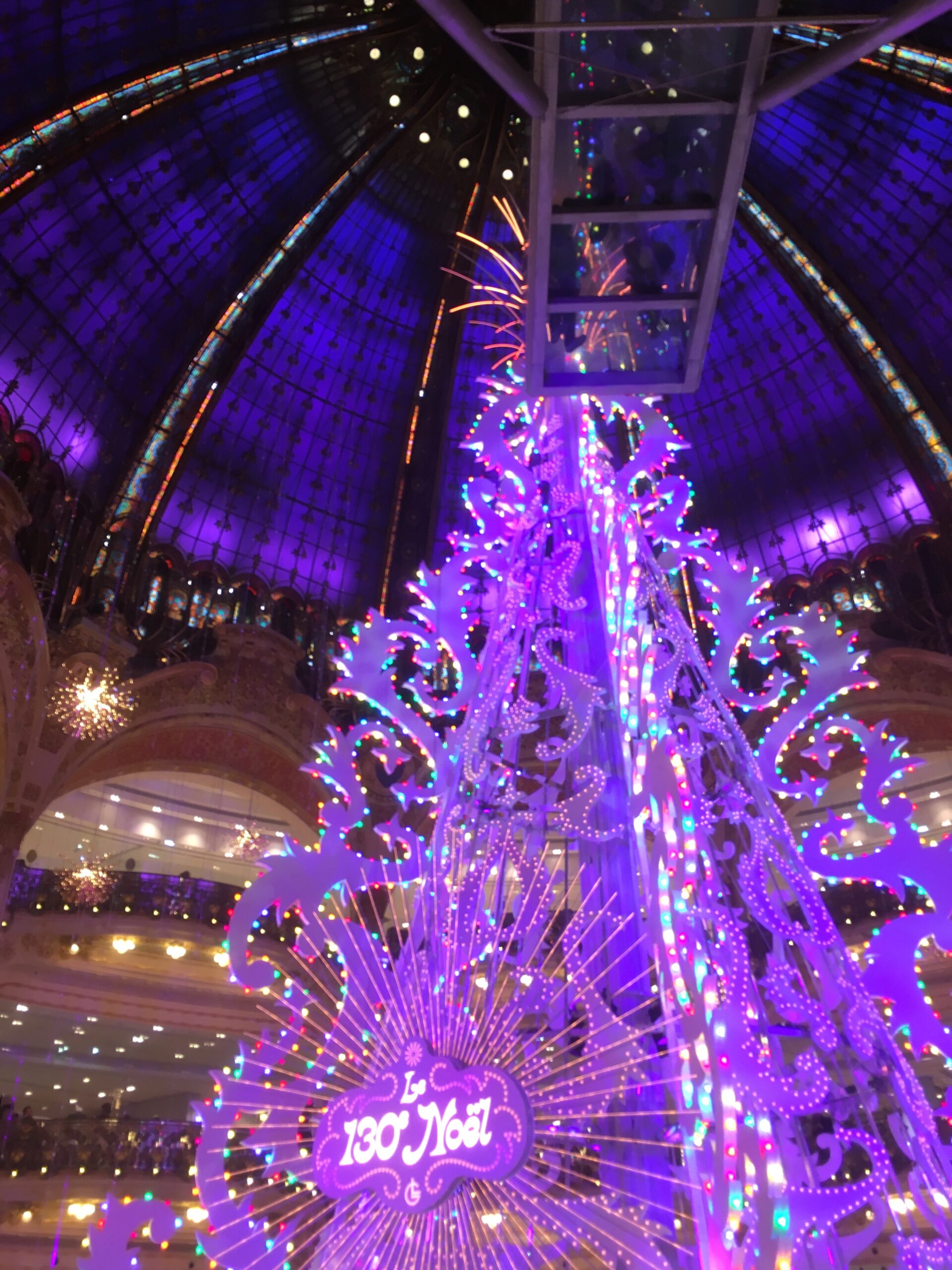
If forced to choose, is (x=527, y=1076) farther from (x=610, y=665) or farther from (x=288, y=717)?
(x=288, y=717)

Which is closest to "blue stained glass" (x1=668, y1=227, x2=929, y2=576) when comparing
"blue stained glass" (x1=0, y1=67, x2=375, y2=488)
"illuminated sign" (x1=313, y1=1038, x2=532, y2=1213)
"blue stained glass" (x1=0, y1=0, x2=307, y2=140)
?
"blue stained glass" (x1=0, y1=67, x2=375, y2=488)

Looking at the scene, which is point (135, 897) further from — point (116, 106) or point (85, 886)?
point (116, 106)

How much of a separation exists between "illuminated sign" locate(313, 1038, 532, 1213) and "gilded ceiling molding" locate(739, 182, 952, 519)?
14.3 meters

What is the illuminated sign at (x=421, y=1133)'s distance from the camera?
278cm

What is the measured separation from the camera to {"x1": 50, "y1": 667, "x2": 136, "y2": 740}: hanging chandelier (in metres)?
13.6

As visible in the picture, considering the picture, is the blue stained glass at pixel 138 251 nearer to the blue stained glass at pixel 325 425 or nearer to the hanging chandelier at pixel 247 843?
the blue stained glass at pixel 325 425

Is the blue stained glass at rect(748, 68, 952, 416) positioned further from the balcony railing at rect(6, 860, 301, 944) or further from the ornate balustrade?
the ornate balustrade

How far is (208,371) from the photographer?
15.3 metres

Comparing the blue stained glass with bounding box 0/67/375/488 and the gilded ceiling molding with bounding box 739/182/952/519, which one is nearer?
the blue stained glass with bounding box 0/67/375/488

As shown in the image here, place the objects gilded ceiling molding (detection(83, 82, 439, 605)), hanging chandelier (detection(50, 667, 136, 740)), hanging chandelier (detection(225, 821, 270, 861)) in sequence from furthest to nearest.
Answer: hanging chandelier (detection(225, 821, 270, 861))
gilded ceiling molding (detection(83, 82, 439, 605))
hanging chandelier (detection(50, 667, 136, 740))

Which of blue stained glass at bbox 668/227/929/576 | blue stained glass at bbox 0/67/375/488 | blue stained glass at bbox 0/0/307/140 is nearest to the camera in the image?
blue stained glass at bbox 0/0/307/140

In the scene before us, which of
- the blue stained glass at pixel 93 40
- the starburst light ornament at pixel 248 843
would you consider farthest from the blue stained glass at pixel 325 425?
the starburst light ornament at pixel 248 843

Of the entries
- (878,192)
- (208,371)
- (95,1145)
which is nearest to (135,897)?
(95,1145)

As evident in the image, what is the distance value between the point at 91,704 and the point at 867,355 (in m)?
12.8
